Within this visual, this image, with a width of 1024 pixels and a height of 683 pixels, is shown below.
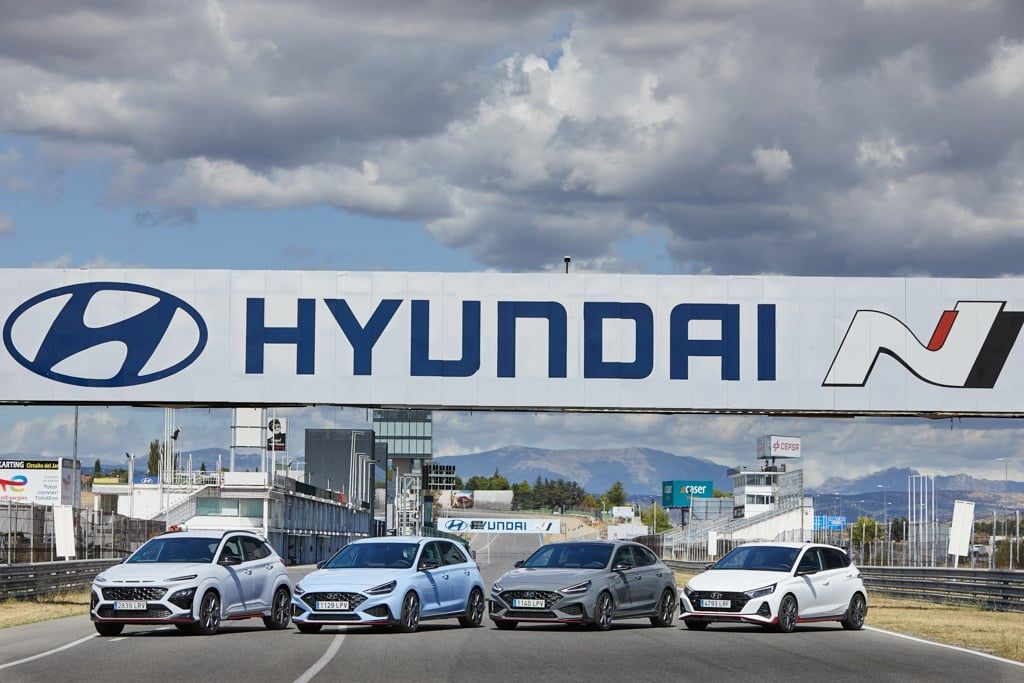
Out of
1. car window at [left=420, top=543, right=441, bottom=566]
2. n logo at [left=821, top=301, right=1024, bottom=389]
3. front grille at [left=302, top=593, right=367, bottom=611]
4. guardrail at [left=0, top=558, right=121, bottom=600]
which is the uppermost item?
n logo at [left=821, top=301, right=1024, bottom=389]

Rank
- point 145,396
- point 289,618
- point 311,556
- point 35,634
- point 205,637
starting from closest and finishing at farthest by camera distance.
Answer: point 205,637 < point 35,634 < point 289,618 < point 145,396 < point 311,556

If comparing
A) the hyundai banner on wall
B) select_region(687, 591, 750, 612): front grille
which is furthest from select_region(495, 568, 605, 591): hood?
the hyundai banner on wall

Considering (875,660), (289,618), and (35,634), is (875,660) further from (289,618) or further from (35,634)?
(35,634)

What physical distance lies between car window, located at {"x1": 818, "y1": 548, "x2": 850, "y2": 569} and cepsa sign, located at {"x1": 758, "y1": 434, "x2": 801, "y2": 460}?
160519mm

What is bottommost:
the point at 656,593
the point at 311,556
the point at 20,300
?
the point at 311,556

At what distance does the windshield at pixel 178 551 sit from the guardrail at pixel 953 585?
1751 cm

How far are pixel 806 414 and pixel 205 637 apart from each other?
671 inches

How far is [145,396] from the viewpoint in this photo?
33.8 meters

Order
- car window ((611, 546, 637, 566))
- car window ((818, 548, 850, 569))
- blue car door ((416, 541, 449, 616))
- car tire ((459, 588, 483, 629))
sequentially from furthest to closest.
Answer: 1. car window ((818, 548, 850, 569))
2. car window ((611, 546, 637, 566))
3. car tire ((459, 588, 483, 629))
4. blue car door ((416, 541, 449, 616))

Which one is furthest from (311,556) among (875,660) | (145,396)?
(875,660)

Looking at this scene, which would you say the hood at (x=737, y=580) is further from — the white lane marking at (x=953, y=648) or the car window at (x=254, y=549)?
the car window at (x=254, y=549)

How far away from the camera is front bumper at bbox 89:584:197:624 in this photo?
21.8 metres

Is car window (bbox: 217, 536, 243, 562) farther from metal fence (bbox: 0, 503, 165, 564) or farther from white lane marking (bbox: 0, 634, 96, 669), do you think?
metal fence (bbox: 0, 503, 165, 564)

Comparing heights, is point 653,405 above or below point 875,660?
above
